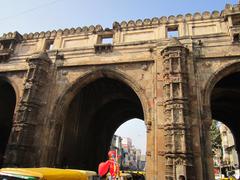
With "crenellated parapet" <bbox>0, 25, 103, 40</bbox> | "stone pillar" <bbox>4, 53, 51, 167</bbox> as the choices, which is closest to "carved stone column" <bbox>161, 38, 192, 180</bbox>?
"crenellated parapet" <bbox>0, 25, 103, 40</bbox>

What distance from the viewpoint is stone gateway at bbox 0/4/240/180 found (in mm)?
Answer: 8953

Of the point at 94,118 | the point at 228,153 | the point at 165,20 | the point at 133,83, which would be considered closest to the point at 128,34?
the point at 165,20

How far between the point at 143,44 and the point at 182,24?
2.42m

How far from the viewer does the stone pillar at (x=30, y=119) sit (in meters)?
9.86

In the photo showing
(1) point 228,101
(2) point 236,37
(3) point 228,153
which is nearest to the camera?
(2) point 236,37

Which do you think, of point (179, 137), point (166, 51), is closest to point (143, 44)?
point (166, 51)

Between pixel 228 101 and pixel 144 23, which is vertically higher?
pixel 144 23

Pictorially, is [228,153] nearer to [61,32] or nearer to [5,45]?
[61,32]

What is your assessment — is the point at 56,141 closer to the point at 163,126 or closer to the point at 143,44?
the point at 163,126

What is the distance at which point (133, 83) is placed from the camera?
1075cm

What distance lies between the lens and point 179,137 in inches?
335

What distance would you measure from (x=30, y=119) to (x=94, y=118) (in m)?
5.66

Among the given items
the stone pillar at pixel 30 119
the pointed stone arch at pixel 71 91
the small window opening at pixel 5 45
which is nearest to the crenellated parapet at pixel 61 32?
the small window opening at pixel 5 45

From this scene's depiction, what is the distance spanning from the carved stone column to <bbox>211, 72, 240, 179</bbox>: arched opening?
4032 mm
